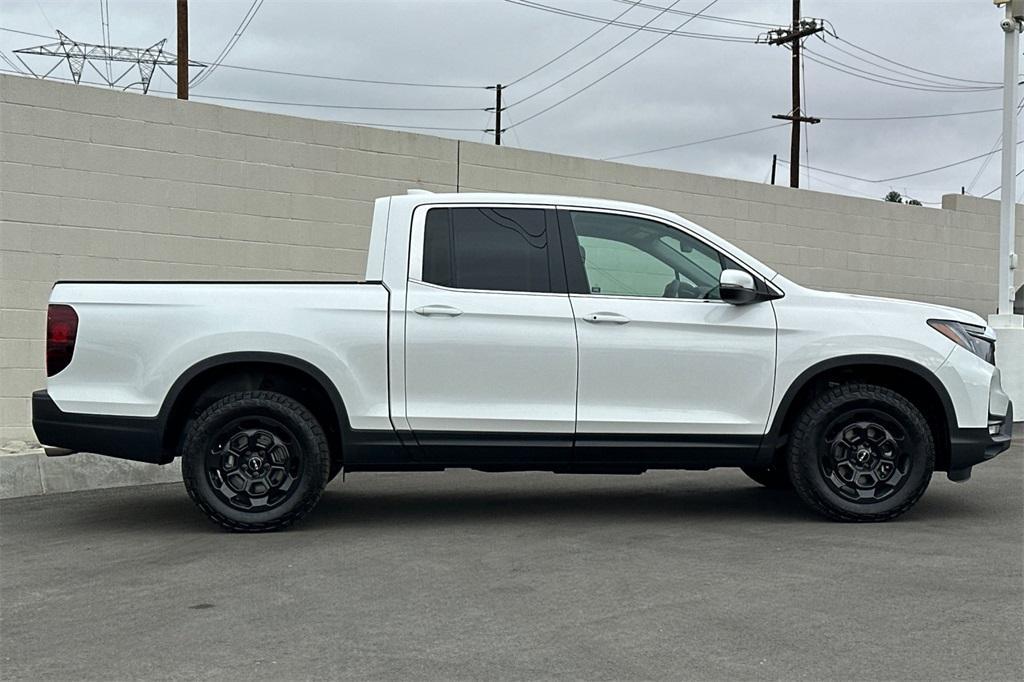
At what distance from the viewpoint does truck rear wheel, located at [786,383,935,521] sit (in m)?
7.14

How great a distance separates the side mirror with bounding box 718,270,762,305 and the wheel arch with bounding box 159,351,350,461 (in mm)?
2324

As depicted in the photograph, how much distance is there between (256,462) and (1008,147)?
975 centimetres

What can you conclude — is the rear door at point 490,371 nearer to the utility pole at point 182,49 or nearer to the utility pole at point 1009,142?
the utility pole at point 1009,142

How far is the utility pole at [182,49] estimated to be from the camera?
2041 cm

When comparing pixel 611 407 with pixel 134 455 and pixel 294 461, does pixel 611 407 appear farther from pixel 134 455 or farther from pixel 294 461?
pixel 134 455

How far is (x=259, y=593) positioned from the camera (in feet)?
17.9

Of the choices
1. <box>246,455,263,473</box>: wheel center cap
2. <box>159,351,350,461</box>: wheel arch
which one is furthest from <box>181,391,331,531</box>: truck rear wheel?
<box>159,351,350,461</box>: wheel arch

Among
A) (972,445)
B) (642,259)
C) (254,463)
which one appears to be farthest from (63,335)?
(972,445)

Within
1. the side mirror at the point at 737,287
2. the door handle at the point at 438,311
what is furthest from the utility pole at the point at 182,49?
the side mirror at the point at 737,287

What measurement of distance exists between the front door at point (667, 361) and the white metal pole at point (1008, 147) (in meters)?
7.10

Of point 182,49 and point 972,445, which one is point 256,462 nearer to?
point 972,445

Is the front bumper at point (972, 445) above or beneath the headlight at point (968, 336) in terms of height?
beneath

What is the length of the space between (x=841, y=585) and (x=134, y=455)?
3981 millimetres

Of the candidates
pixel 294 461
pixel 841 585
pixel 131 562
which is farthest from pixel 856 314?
pixel 131 562
